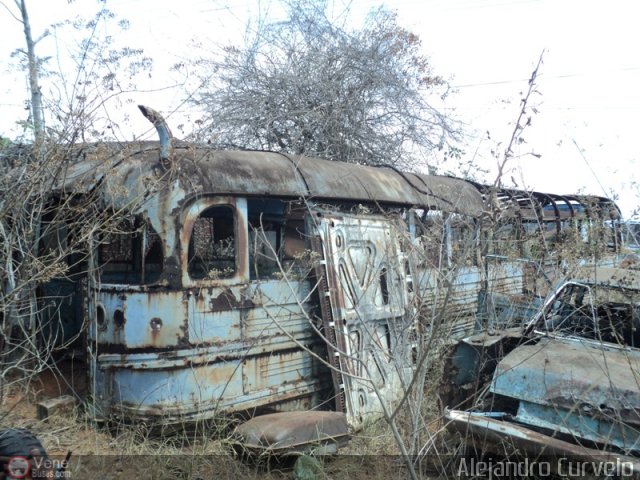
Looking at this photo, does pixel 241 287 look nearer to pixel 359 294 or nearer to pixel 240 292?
pixel 240 292

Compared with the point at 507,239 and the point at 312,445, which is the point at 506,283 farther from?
the point at 312,445

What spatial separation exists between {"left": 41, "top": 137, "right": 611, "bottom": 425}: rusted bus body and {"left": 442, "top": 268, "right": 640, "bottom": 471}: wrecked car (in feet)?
1.63

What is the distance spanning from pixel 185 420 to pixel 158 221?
1594mm

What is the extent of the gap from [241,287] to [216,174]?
38.6 inches

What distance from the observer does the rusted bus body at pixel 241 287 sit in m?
4.69

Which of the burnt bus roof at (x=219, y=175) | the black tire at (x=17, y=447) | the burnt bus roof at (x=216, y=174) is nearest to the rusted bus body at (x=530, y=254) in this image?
the burnt bus roof at (x=219, y=175)

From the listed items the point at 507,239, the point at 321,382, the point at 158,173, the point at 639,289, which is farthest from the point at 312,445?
the point at 507,239

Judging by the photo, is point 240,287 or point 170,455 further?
point 240,287

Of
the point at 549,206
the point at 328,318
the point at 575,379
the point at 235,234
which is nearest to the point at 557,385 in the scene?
the point at 575,379

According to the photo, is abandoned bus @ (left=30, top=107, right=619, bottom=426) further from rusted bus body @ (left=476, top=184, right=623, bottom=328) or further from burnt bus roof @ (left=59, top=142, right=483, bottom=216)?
rusted bus body @ (left=476, top=184, right=623, bottom=328)

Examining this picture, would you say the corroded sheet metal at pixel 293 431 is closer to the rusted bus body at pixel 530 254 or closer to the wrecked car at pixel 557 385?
the wrecked car at pixel 557 385

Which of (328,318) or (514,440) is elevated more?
(328,318)

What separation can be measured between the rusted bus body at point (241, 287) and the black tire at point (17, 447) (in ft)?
5.37

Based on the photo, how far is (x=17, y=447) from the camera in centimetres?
291
